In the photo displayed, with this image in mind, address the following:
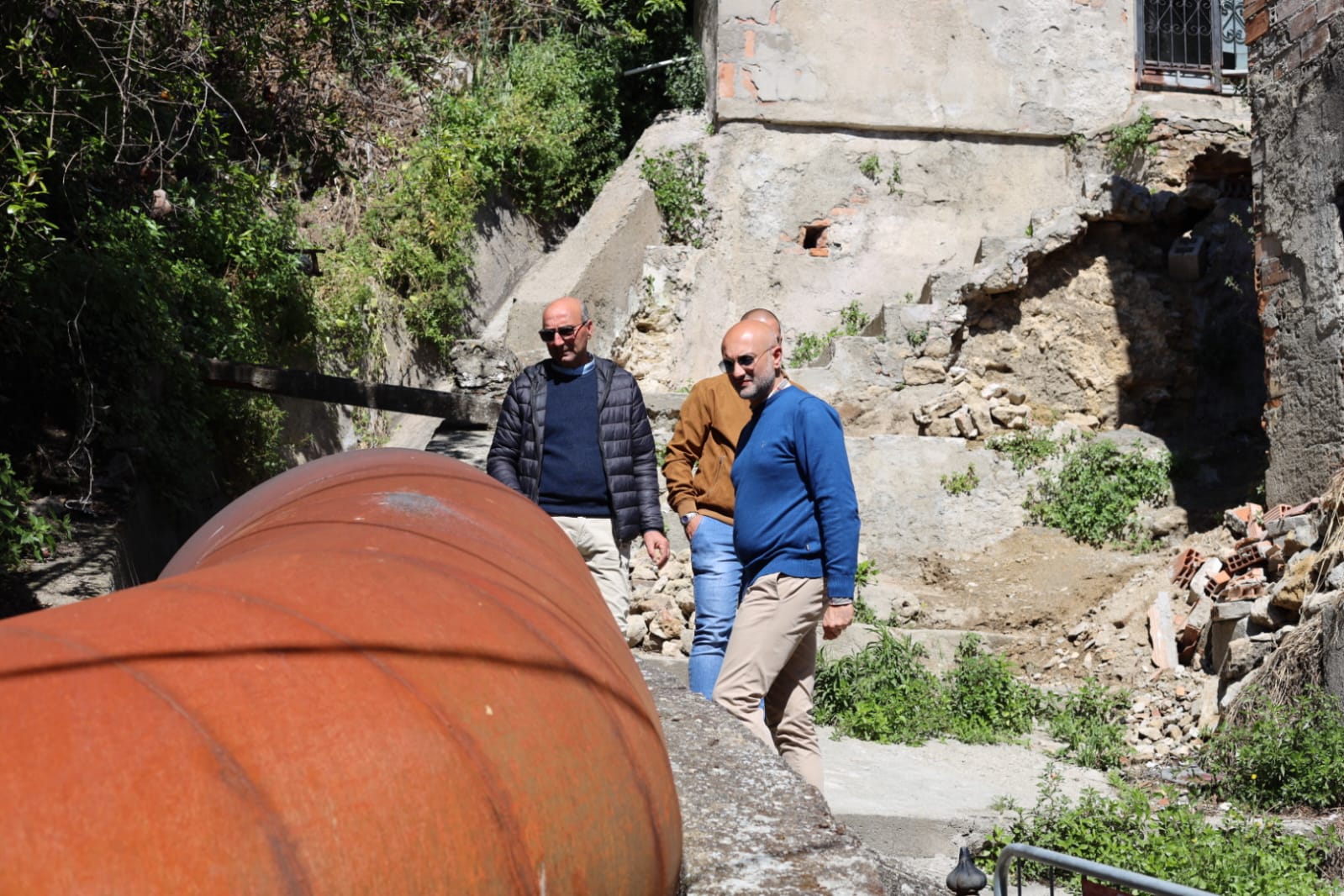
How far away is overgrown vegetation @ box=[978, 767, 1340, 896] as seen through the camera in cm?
413

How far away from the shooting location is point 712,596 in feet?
15.5

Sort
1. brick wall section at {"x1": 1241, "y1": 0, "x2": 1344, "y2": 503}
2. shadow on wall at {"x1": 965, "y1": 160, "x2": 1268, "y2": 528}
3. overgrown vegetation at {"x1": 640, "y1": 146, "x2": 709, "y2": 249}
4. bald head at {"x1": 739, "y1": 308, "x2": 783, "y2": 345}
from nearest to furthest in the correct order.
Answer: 1. bald head at {"x1": 739, "y1": 308, "x2": 783, "y2": 345}
2. brick wall section at {"x1": 1241, "y1": 0, "x2": 1344, "y2": 503}
3. shadow on wall at {"x1": 965, "y1": 160, "x2": 1268, "y2": 528}
4. overgrown vegetation at {"x1": 640, "y1": 146, "x2": 709, "y2": 249}

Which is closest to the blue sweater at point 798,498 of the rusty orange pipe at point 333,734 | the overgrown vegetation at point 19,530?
the rusty orange pipe at point 333,734

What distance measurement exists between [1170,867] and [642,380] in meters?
7.69

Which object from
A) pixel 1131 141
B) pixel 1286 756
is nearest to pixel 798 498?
pixel 1286 756

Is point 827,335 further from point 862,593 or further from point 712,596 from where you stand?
point 712,596

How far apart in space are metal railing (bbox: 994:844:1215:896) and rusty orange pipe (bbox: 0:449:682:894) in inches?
46.8

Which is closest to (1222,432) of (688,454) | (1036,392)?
(1036,392)

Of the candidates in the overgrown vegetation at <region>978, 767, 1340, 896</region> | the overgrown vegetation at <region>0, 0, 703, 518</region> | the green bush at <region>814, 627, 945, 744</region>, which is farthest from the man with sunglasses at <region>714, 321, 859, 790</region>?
the overgrown vegetation at <region>0, 0, 703, 518</region>

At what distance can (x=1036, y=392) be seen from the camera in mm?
10289

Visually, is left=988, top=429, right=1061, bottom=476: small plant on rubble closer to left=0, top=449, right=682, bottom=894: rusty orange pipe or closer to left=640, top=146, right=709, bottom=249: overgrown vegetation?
left=640, top=146, right=709, bottom=249: overgrown vegetation

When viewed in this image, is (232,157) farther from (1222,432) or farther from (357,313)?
(1222,432)

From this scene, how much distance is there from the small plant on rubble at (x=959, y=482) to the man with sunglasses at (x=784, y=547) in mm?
4944

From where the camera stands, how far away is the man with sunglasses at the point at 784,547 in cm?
398
